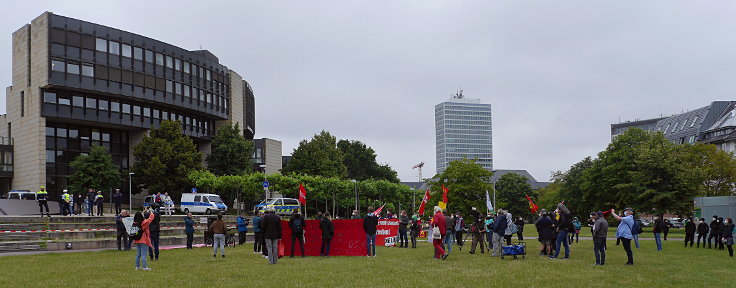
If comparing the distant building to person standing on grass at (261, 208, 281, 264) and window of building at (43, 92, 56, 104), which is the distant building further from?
person standing on grass at (261, 208, 281, 264)

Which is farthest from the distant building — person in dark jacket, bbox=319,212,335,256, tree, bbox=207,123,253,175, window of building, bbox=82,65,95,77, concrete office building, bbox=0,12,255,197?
person in dark jacket, bbox=319,212,335,256

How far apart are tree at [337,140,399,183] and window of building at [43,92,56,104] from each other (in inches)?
1848

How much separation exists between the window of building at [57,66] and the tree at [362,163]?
47.3 meters

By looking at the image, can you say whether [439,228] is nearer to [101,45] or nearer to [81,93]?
[101,45]

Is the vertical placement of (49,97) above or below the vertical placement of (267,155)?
above

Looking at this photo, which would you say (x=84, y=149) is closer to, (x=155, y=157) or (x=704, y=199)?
(x=155, y=157)

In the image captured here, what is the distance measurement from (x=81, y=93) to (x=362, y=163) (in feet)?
157

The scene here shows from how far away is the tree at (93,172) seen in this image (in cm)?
5903

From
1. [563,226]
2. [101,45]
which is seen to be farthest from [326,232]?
[101,45]

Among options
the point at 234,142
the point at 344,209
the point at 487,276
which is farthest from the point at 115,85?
the point at 487,276

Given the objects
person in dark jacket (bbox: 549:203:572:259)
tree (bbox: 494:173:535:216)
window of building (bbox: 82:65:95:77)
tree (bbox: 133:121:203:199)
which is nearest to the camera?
person in dark jacket (bbox: 549:203:572:259)

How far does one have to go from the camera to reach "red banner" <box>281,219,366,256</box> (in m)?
23.1

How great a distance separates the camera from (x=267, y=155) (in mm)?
92062

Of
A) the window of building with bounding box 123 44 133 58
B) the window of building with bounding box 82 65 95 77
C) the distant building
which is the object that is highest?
the window of building with bounding box 123 44 133 58
